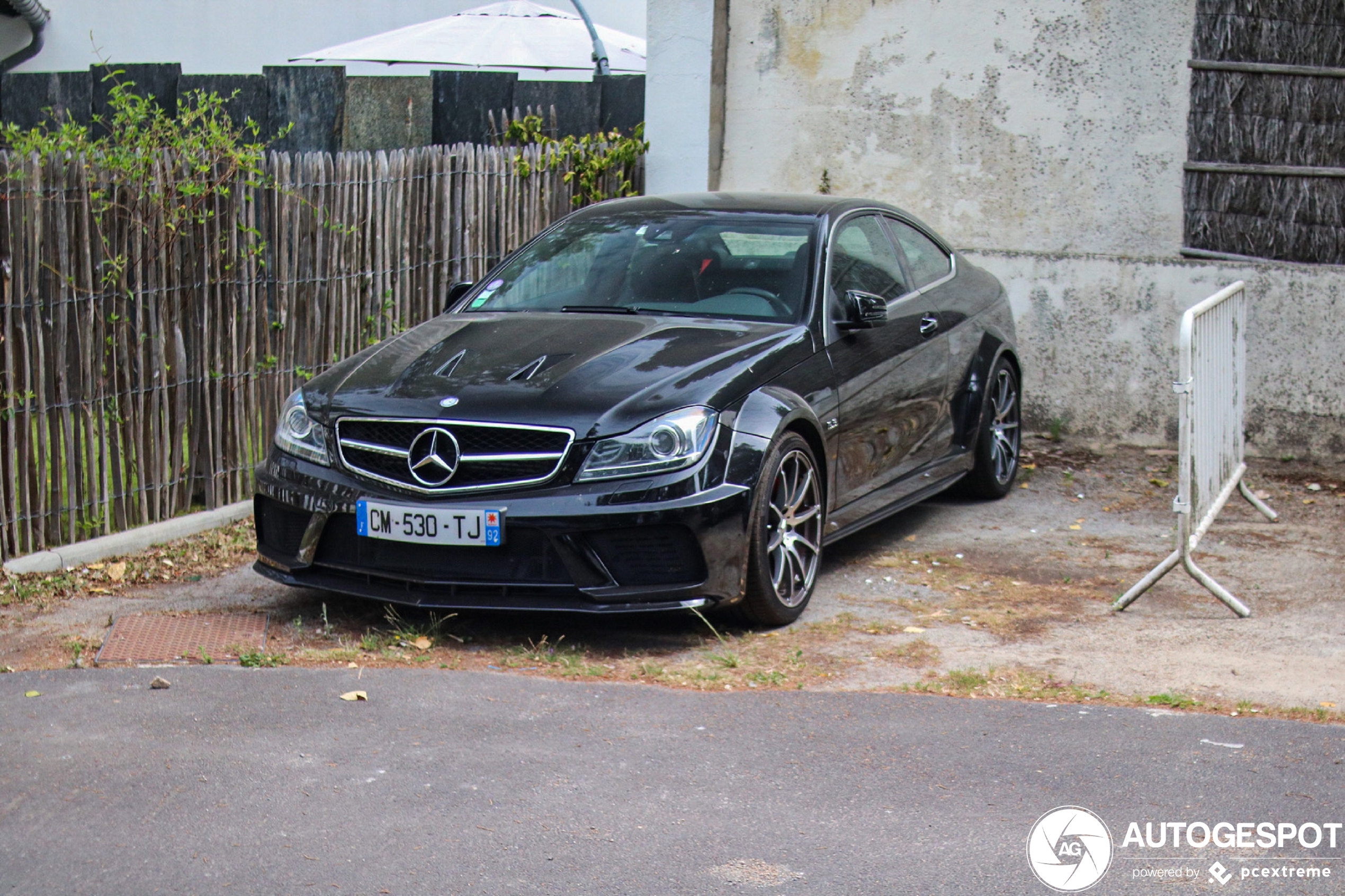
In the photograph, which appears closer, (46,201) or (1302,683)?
(1302,683)

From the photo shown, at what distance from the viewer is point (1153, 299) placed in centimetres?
928

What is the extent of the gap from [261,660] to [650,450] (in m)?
1.57

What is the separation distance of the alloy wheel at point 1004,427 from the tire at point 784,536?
219cm

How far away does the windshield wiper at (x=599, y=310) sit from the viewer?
6539mm

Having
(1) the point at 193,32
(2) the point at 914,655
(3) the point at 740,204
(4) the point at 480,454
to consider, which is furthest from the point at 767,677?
(1) the point at 193,32

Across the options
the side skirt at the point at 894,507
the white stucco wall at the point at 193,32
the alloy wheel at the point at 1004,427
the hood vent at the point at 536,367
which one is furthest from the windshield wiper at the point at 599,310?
the white stucco wall at the point at 193,32

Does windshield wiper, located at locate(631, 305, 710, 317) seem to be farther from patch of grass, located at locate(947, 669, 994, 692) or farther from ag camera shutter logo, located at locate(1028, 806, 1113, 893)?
ag camera shutter logo, located at locate(1028, 806, 1113, 893)

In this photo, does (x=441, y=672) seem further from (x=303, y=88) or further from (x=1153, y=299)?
(x=303, y=88)

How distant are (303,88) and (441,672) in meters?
8.69

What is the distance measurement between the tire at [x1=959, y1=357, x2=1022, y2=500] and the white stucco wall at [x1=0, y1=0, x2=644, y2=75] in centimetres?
1282

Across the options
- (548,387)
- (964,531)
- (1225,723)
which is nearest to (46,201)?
(548,387)

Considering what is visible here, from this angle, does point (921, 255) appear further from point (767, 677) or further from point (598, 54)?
point (598, 54)

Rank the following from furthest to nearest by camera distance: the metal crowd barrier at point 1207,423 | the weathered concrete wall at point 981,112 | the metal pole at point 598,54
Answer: the metal pole at point 598,54 < the weathered concrete wall at point 981,112 < the metal crowd barrier at point 1207,423

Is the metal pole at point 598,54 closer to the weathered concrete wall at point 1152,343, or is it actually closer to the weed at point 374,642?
the weathered concrete wall at point 1152,343
